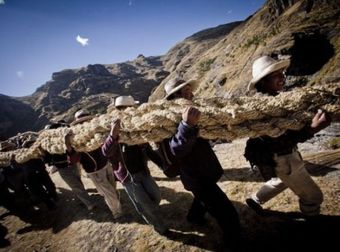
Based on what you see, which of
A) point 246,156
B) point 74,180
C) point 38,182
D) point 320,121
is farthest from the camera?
point 38,182

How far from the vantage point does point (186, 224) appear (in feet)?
13.7

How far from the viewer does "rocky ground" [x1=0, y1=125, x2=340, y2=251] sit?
10.2ft

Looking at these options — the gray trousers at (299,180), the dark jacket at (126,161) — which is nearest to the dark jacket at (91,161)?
the dark jacket at (126,161)

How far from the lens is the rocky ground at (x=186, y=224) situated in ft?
10.2

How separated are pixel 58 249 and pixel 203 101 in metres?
4.79

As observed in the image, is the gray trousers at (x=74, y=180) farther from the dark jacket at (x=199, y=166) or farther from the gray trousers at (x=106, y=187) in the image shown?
the dark jacket at (x=199, y=166)

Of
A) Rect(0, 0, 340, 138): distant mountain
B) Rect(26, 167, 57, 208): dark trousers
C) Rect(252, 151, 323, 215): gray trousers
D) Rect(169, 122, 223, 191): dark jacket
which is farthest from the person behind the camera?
Rect(0, 0, 340, 138): distant mountain

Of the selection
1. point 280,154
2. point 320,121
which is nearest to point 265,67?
point 320,121

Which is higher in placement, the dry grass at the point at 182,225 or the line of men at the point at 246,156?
the line of men at the point at 246,156

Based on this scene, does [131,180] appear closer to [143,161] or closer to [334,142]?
[143,161]

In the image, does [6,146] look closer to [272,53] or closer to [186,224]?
[186,224]

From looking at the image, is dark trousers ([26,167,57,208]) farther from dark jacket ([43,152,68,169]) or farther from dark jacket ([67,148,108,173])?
dark jacket ([67,148,108,173])

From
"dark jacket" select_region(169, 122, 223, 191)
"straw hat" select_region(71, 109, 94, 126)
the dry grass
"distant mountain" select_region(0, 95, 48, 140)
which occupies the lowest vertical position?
the dry grass

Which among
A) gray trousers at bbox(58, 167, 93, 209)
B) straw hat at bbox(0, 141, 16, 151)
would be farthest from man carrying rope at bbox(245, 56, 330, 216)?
straw hat at bbox(0, 141, 16, 151)
